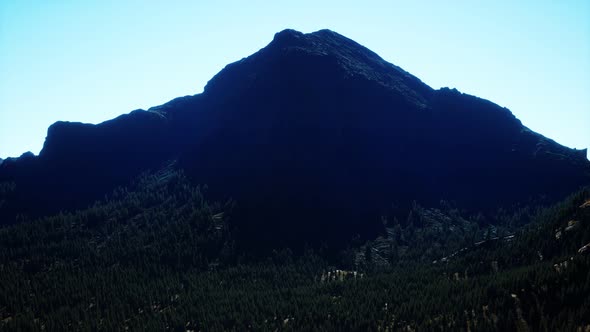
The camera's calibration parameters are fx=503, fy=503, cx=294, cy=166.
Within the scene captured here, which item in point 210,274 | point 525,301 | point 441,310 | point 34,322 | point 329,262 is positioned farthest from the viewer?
point 329,262

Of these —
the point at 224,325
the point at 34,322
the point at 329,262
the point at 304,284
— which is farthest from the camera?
the point at 329,262

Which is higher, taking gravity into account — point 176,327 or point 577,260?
point 577,260

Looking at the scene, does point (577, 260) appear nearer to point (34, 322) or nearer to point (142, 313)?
point (142, 313)

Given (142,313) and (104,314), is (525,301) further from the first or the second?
(104,314)

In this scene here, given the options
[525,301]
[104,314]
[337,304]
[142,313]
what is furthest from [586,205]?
[104,314]

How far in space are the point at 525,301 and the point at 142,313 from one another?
9921cm

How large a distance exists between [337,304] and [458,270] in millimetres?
37112

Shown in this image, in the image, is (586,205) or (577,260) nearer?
(577,260)

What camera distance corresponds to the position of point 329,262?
7500 inches

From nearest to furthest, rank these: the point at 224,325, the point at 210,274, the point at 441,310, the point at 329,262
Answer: the point at 441,310
the point at 224,325
the point at 210,274
the point at 329,262

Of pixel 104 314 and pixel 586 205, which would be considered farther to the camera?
pixel 104 314

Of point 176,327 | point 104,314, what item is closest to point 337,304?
point 176,327

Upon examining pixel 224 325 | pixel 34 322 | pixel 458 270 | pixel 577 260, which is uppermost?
pixel 577 260

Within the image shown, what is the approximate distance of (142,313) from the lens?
141 m
